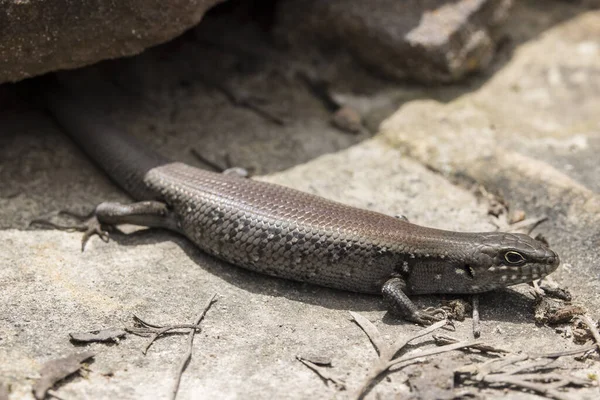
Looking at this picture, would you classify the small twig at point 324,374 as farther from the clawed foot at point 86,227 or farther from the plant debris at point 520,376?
the clawed foot at point 86,227

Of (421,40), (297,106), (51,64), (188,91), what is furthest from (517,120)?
(51,64)

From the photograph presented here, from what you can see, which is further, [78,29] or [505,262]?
[78,29]

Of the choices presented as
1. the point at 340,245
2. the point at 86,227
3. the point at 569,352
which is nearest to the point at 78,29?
the point at 86,227

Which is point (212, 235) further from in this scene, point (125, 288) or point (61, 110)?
point (61, 110)

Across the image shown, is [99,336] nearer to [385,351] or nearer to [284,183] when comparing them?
[385,351]

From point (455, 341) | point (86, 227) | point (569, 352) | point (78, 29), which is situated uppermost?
point (78, 29)

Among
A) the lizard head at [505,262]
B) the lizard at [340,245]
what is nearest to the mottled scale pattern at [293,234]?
the lizard at [340,245]

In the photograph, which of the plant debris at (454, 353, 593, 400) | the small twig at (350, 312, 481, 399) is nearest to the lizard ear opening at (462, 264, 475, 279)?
the small twig at (350, 312, 481, 399)

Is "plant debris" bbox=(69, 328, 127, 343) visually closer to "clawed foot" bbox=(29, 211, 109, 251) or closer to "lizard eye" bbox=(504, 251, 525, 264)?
"clawed foot" bbox=(29, 211, 109, 251)
